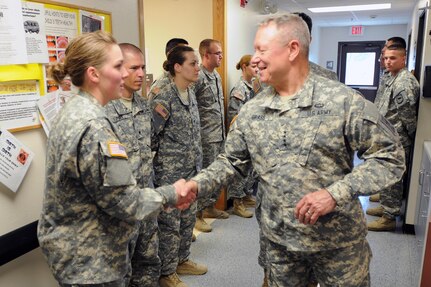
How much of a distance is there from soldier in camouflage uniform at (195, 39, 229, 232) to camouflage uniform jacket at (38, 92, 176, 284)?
6.94 ft

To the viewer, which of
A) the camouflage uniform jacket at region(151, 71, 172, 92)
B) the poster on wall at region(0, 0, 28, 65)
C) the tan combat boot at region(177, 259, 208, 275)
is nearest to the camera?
the poster on wall at region(0, 0, 28, 65)

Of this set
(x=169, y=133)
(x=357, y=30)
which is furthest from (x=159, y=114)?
(x=357, y=30)

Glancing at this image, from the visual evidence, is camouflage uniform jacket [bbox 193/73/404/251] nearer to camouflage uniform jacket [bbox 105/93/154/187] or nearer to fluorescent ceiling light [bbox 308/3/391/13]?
camouflage uniform jacket [bbox 105/93/154/187]

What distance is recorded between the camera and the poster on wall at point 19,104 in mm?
1627

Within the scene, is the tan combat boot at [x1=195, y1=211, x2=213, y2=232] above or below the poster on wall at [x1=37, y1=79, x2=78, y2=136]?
below

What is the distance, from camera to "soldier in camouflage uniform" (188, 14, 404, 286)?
1.30m

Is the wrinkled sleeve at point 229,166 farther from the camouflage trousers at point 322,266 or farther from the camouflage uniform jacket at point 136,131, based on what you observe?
the camouflage uniform jacket at point 136,131

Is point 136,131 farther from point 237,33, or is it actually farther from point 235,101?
point 237,33

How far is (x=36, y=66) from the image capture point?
5.83ft

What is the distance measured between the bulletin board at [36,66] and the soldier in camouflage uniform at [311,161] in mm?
1040

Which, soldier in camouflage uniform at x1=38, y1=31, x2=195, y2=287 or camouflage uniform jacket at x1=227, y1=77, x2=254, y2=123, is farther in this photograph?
camouflage uniform jacket at x1=227, y1=77, x2=254, y2=123

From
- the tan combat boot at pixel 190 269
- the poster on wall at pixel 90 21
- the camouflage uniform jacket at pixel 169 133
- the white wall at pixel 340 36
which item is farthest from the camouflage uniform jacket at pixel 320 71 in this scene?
the white wall at pixel 340 36

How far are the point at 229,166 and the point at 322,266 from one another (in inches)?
20.8

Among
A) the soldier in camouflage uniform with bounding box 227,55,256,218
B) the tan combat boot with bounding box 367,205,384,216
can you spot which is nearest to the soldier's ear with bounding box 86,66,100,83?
the soldier in camouflage uniform with bounding box 227,55,256,218
